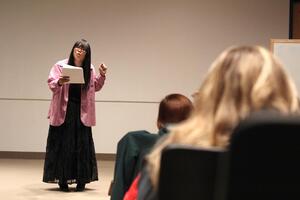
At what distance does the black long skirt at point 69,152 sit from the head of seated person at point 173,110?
308 cm

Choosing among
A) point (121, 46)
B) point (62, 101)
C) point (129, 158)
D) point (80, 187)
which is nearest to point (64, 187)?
point (80, 187)

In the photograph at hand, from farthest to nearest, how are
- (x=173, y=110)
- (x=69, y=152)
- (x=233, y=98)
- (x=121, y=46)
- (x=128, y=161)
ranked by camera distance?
(x=121, y=46) < (x=69, y=152) < (x=128, y=161) < (x=173, y=110) < (x=233, y=98)

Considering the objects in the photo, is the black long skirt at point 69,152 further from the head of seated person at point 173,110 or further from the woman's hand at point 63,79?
the head of seated person at point 173,110

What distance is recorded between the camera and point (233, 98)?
1.18 meters

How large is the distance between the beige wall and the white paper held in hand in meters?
2.66

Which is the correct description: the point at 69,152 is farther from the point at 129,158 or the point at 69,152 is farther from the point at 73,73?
the point at 129,158

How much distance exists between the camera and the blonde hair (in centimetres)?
116

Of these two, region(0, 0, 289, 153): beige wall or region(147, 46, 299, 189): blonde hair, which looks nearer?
region(147, 46, 299, 189): blonde hair

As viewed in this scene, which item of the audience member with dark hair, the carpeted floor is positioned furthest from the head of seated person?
the carpeted floor

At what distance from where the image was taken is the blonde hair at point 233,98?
116 centimetres

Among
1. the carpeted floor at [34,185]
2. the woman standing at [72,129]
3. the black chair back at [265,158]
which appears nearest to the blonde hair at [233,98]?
the black chair back at [265,158]

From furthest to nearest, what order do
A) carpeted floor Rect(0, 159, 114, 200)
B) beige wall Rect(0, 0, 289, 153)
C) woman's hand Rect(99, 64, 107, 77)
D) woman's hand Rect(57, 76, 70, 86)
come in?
1. beige wall Rect(0, 0, 289, 153)
2. woman's hand Rect(99, 64, 107, 77)
3. woman's hand Rect(57, 76, 70, 86)
4. carpeted floor Rect(0, 159, 114, 200)

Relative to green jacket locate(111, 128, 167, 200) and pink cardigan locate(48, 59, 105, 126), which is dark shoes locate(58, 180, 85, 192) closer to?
pink cardigan locate(48, 59, 105, 126)

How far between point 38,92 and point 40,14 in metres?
1.03
